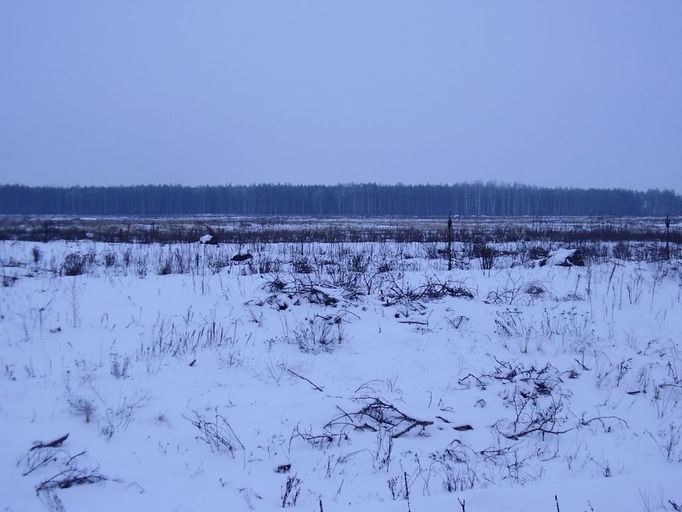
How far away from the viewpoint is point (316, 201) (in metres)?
106

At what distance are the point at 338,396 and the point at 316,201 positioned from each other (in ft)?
334

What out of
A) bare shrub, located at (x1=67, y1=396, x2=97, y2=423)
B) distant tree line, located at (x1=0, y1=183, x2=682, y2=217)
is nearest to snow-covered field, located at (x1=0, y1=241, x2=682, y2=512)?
bare shrub, located at (x1=67, y1=396, x2=97, y2=423)

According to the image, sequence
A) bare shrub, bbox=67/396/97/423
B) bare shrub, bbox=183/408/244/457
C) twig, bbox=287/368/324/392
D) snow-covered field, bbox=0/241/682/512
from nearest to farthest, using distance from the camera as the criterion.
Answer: snow-covered field, bbox=0/241/682/512 < bare shrub, bbox=183/408/244/457 < bare shrub, bbox=67/396/97/423 < twig, bbox=287/368/324/392

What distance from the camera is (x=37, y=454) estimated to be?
393cm

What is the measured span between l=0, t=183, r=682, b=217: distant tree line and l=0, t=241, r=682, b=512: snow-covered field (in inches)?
3706

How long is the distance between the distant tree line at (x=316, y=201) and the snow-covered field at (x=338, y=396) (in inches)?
3706

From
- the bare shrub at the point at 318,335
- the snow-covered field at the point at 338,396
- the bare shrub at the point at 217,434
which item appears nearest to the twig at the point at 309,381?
the snow-covered field at the point at 338,396

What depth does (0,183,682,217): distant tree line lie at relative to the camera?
105m

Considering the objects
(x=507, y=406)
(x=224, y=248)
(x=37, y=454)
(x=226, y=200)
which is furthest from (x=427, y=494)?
(x=226, y=200)

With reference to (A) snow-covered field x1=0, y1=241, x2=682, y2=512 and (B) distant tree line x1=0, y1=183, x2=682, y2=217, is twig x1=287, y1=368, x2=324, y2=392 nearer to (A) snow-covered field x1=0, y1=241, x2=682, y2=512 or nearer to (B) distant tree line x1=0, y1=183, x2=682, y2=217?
(A) snow-covered field x1=0, y1=241, x2=682, y2=512

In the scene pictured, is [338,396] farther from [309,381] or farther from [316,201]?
[316,201]

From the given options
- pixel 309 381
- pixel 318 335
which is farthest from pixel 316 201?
pixel 309 381

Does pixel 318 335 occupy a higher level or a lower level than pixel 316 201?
lower

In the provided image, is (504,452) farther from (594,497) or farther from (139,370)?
(139,370)
